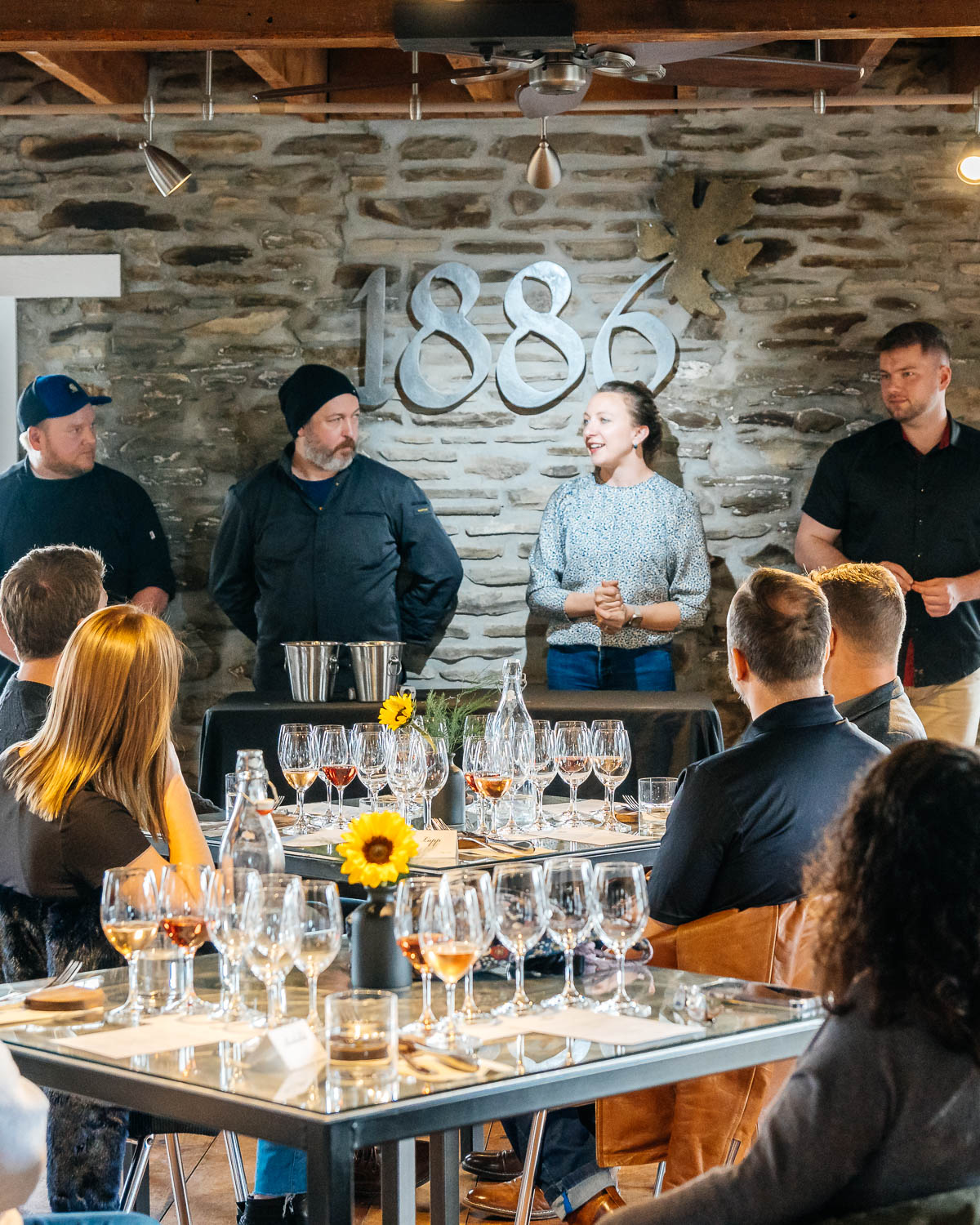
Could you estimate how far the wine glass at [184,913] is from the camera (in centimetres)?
204

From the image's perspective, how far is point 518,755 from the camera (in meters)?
3.51

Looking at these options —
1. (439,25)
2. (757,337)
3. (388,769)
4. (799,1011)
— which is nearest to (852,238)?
(757,337)

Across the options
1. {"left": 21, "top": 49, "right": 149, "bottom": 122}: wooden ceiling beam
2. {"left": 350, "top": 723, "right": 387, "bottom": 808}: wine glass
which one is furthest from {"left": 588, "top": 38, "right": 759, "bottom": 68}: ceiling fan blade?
{"left": 21, "top": 49, "right": 149, "bottom": 122}: wooden ceiling beam

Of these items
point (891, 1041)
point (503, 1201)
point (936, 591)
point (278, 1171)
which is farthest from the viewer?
point (936, 591)

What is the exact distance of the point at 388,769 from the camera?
339cm

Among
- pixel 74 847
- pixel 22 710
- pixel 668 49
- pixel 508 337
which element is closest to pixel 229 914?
pixel 74 847

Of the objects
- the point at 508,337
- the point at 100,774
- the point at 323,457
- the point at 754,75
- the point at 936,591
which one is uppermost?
the point at 754,75

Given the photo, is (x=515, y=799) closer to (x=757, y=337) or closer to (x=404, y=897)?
(x=404, y=897)

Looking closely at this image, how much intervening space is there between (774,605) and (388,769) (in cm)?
101

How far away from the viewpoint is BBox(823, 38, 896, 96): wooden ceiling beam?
5.34 meters

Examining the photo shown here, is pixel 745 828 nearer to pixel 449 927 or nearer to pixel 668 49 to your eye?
pixel 449 927

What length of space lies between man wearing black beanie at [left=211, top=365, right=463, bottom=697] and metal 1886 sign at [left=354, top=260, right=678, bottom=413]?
1.10 feet

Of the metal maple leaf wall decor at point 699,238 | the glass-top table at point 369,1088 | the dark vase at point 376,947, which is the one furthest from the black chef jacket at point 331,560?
the glass-top table at point 369,1088

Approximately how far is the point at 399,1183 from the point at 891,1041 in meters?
1.00
